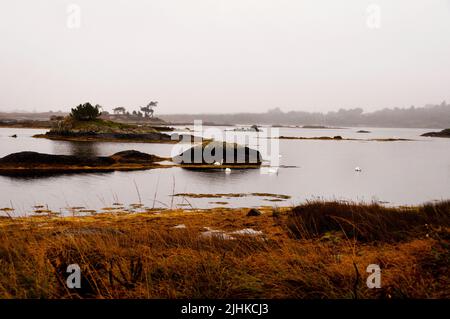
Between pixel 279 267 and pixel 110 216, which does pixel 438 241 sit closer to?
pixel 279 267

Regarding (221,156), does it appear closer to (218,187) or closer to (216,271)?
(218,187)

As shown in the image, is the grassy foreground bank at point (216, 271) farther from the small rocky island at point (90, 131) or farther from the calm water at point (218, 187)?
the small rocky island at point (90, 131)

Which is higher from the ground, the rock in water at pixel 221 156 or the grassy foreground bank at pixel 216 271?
the grassy foreground bank at pixel 216 271

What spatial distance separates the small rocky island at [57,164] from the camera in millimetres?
30117

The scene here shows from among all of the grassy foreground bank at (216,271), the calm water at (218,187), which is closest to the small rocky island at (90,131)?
the calm water at (218,187)

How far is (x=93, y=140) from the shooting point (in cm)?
7400

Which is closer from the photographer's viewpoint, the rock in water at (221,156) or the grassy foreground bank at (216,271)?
the grassy foreground bank at (216,271)

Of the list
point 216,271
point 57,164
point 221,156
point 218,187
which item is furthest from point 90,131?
point 216,271

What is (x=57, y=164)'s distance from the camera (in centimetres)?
3200

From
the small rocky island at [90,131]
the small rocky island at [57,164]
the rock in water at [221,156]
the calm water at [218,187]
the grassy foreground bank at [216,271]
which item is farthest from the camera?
the small rocky island at [90,131]

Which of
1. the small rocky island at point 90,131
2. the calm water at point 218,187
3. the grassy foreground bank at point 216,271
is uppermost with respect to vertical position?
the small rocky island at point 90,131

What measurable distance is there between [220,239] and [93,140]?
237ft
